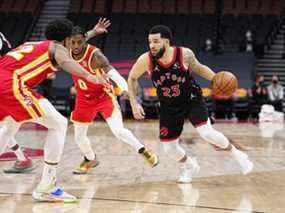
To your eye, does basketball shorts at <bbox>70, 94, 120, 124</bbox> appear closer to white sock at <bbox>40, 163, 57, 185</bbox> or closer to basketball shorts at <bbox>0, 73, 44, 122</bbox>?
white sock at <bbox>40, 163, 57, 185</bbox>

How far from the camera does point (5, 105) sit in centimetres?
447

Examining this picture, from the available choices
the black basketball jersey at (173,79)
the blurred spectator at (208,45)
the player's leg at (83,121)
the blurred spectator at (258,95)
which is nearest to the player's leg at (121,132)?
the player's leg at (83,121)

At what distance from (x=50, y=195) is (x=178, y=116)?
5.38 ft

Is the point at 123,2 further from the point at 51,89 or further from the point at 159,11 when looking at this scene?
the point at 51,89

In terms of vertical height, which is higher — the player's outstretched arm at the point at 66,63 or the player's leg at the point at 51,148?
the player's outstretched arm at the point at 66,63

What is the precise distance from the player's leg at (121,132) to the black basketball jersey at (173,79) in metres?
0.58

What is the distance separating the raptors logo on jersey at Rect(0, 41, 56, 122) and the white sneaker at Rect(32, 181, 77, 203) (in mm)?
630

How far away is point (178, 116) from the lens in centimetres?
552

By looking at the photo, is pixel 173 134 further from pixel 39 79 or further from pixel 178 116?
pixel 39 79

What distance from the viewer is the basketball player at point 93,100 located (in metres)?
5.77

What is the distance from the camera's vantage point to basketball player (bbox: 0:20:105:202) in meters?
4.44

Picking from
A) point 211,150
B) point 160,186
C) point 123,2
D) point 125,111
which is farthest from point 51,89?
point 160,186

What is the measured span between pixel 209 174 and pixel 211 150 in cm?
225

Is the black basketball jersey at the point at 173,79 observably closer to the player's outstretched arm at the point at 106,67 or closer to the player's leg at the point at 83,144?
the player's outstretched arm at the point at 106,67
